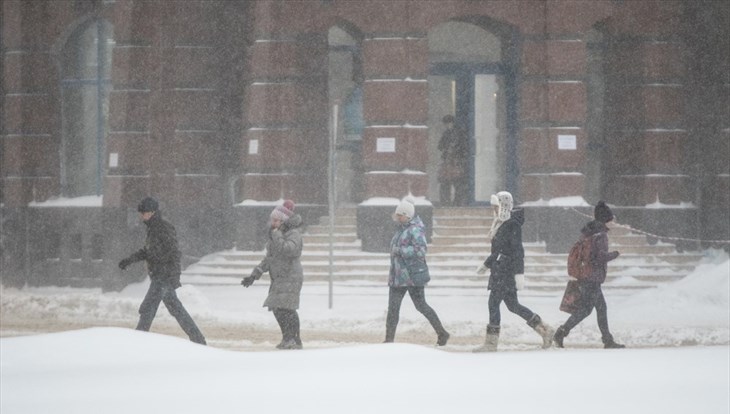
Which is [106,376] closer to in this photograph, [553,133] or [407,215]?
[407,215]

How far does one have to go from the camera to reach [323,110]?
25094 millimetres

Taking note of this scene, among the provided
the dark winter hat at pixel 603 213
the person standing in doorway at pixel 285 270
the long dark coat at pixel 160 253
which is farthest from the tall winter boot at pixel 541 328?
the long dark coat at pixel 160 253

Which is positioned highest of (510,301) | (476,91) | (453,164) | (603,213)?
(476,91)

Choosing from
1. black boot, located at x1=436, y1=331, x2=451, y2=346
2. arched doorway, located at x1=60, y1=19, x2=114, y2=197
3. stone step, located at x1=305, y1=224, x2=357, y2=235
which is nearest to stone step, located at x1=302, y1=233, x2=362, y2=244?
stone step, located at x1=305, y1=224, x2=357, y2=235

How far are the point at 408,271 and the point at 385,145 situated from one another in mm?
9256

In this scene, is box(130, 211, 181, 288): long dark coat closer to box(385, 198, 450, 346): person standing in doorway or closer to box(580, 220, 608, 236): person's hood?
box(385, 198, 450, 346): person standing in doorway

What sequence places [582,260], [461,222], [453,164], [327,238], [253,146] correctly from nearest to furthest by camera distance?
[582,260] → [327,238] → [461,222] → [253,146] → [453,164]

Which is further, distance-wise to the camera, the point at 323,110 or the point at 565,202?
the point at 323,110

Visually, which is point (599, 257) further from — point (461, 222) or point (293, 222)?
point (461, 222)

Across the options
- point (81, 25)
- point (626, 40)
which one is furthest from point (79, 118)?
point (626, 40)

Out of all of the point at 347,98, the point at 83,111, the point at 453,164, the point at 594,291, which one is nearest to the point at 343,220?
the point at 453,164

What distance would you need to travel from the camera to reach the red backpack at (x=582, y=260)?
1442cm

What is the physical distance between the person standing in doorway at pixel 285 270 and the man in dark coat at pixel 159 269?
0.92 m

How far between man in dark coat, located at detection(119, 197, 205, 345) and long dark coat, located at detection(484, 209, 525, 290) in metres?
3.39
